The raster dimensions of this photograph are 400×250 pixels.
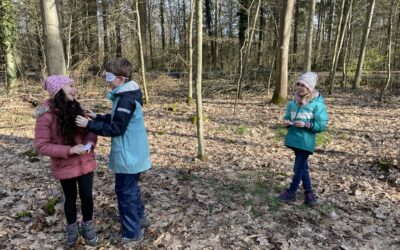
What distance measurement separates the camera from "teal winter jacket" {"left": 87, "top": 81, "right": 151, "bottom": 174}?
3.13 metres

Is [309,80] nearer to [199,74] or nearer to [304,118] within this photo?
[304,118]

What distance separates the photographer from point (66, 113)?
3.06 metres

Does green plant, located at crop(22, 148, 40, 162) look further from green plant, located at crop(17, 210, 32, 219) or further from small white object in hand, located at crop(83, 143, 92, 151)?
small white object in hand, located at crop(83, 143, 92, 151)

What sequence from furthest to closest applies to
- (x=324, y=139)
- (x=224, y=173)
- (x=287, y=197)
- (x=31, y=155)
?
(x=324, y=139)
(x=31, y=155)
(x=224, y=173)
(x=287, y=197)

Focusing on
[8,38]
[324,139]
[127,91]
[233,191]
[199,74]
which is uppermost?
[8,38]

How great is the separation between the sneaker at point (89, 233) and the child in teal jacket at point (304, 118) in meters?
2.65

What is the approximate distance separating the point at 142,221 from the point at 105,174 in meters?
1.88

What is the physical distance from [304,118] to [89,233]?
2.93 m

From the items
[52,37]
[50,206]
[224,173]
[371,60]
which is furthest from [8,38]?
[371,60]

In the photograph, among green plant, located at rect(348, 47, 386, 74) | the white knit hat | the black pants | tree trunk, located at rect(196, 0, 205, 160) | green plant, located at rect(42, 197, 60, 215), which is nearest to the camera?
the black pants

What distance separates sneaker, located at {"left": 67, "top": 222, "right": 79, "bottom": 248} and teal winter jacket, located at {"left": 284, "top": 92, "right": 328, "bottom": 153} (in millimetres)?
2835

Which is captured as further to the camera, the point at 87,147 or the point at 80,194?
the point at 80,194

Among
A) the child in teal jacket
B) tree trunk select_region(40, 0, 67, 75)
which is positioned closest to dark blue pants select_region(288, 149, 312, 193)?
the child in teal jacket

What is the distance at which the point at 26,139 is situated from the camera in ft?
25.7
